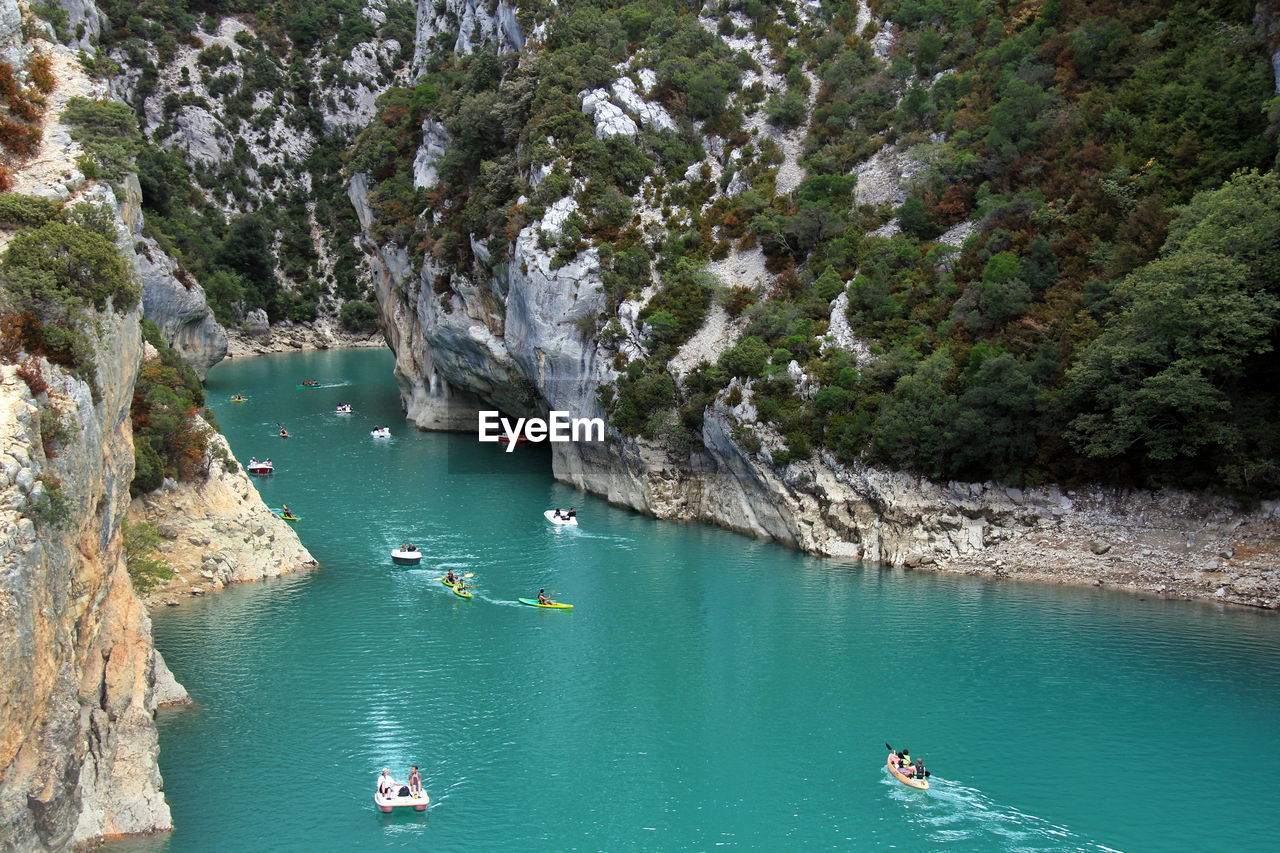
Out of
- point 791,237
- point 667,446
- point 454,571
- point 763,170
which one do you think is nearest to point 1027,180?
point 791,237

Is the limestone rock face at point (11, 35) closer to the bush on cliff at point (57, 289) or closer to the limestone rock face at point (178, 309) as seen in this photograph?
the bush on cliff at point (57, 289)

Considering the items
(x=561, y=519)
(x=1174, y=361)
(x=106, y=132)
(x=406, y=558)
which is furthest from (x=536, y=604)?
(x=1174, y=361)

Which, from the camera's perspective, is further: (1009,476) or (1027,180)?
(1027,180)

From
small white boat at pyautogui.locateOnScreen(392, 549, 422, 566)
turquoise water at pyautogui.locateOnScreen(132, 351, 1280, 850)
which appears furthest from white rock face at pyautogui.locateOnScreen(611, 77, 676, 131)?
small white boat at pyautogui.locateOnScreen(392, 549, 422, 566)

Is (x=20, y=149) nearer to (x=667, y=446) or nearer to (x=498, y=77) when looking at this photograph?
(x=667, y=446)

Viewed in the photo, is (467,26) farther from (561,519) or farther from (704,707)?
(704,707)


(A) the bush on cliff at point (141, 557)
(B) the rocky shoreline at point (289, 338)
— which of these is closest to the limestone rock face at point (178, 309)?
(B) the rocky shoreline at point (289, 338)
